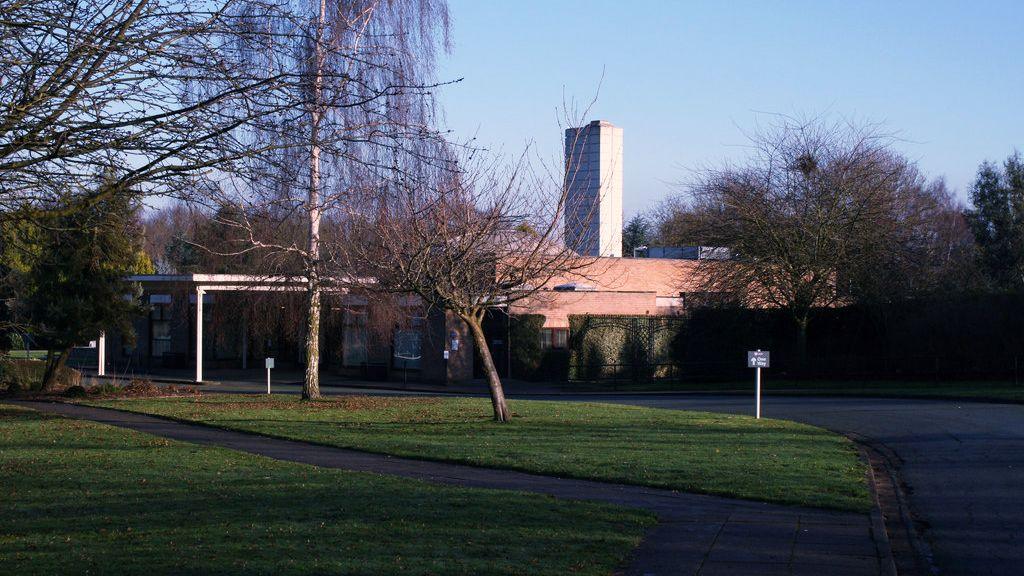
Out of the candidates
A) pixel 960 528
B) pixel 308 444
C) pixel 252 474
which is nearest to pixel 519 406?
pixel 308 444

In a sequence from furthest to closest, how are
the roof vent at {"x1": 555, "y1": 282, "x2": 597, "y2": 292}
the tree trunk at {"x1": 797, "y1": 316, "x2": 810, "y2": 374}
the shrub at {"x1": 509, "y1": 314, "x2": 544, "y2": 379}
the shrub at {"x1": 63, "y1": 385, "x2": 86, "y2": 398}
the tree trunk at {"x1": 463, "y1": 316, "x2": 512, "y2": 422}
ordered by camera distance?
the shrub at {"x1": 509, "y1": 314, "x2": 544, "y2": 379} → the tree trunk at {"x1": 797, "y1": 316, "x2": 810, "y2": 374} → the roof vent at {"x1": 555, "y1": 282, "x2": 597, "y2": 292} → the shrub at {"x1": 63, "y1": 385, "x2": 86, "y2": 398} → the tree trunk at {"x1": 463, "y1": 316, "x2": 512, "y2": 422}

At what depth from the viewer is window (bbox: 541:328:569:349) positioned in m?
41.7

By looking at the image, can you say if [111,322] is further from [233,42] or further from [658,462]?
[233,42]

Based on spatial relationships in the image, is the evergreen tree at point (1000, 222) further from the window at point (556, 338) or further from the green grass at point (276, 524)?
the green grass at point (276, 524)

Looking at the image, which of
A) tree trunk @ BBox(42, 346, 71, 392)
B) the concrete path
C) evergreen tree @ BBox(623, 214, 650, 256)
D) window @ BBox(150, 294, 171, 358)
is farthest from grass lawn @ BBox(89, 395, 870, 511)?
evergreen tree @ BBox(623, 214, 650, 256)

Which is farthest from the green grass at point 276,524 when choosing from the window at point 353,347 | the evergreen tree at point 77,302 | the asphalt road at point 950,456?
the window at point 353,347

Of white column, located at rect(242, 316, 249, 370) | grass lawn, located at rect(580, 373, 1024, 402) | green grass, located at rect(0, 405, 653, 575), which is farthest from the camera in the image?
white column, located at rect(242, 316, 249, 370)

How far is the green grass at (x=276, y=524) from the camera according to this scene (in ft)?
24.5

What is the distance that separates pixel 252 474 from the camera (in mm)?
12516

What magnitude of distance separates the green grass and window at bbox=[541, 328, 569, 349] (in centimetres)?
2838

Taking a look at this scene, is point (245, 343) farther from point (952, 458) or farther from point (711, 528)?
point (711, 528)

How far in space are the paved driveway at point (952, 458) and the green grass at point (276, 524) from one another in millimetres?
3221

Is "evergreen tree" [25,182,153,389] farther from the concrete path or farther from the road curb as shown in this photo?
the road curb

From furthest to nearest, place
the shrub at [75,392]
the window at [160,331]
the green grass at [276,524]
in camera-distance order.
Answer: the window at [160,331] < the shrub at [75,392] < the green grass at [276,524]
